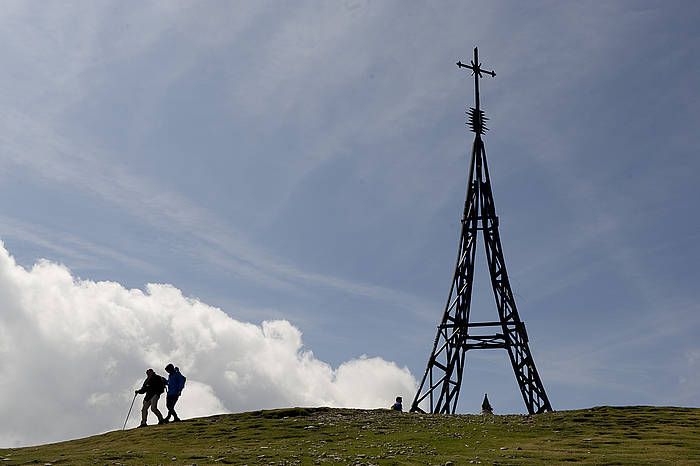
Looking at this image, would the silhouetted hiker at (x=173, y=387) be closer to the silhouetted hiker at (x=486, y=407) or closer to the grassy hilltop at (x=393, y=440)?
the grassy hilltop at (x=393, y=440)

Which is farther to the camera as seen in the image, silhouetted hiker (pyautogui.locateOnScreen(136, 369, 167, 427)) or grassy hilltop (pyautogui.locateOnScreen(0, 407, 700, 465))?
silhouetted hiker (pyautogui.locateOnScreen(136, 369, 167, 427))

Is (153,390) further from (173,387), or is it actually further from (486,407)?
(486,407)

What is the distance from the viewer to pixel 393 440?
28.4 meters

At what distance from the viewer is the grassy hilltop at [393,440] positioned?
2338cm

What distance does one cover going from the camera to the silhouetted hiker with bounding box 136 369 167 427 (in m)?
34.4

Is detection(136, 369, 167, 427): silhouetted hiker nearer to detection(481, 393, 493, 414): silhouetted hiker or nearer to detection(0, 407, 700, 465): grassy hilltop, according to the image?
detection(0, 407, 700, 465): grassy hilltop

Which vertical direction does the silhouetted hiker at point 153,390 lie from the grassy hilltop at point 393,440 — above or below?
above

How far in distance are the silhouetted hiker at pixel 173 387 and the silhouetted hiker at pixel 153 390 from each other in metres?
0.37

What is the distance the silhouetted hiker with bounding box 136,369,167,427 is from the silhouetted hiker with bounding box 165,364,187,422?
367 mm

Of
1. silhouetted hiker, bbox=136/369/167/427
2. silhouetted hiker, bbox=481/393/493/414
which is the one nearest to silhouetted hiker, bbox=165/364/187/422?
silhouetted hiker, bbox=136/369/167/427

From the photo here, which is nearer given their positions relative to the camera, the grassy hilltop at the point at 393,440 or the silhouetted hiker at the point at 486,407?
the grassy hilltop at the point at 393,440

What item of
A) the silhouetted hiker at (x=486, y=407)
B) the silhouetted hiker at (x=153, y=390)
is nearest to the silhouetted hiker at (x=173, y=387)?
the silhouetted hiker at (x=153, y=390)

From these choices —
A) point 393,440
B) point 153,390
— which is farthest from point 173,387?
point 393,440

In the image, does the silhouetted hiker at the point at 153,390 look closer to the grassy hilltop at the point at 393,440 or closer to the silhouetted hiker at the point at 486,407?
the grassy hilltop at the point at 393,440
